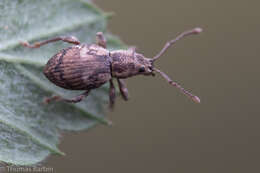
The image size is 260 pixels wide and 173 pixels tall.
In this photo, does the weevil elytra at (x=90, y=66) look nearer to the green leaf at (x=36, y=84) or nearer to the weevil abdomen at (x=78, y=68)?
the weevil abdomen at (x=78, y=68)

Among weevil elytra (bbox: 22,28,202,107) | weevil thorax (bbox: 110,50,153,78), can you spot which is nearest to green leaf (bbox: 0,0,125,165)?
weevil elytra (bbox: 22,28,202,107)

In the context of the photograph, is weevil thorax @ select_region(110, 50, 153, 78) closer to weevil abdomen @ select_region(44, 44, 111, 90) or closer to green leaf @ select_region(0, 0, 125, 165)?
weevil abdomen @ select_region(44, 44, 111, 90)

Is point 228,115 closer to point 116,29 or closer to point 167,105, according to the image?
point 167,105

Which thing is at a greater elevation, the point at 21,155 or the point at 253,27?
the point at 253,27

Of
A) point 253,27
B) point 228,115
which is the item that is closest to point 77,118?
point 228,115

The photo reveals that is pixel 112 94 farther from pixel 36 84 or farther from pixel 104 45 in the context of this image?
pixel 36 84

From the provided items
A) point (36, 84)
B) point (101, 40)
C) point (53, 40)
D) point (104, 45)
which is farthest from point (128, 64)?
point (36, 84)
